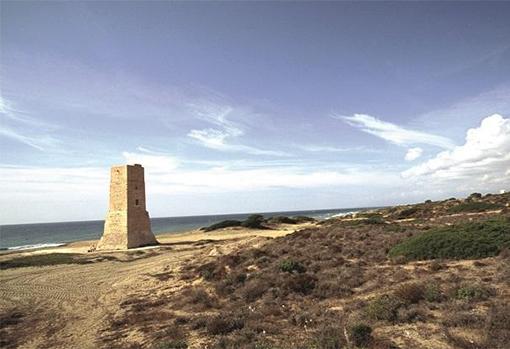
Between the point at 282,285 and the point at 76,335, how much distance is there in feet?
21.6

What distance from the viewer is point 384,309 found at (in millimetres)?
8781

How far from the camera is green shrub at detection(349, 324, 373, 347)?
7.42 meters

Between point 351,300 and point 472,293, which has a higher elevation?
point 472,293

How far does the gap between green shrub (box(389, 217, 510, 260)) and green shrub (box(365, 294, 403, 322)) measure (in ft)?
20.9

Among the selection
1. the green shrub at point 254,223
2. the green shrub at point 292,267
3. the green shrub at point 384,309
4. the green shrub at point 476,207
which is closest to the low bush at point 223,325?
the green shrub at point 384,309

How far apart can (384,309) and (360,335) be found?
1556 mm

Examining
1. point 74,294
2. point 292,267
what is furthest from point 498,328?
point 74,294

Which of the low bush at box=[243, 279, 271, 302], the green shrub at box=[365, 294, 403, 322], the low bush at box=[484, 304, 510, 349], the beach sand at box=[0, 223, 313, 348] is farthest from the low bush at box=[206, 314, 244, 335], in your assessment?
the low bush at box=[484, 304, 510, 349]

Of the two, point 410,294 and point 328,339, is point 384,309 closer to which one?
point 410,294

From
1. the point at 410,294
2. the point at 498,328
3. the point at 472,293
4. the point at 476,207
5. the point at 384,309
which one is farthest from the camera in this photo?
the point at 476,207

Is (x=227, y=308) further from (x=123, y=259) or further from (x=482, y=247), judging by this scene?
(x=123, y=259)

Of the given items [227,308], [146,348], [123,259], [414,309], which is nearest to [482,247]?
[414,309]

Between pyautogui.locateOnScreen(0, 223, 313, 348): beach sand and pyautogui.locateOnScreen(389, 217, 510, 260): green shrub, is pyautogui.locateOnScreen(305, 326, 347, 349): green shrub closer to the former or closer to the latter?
pyautogui.locateOnScreen(0, 223, 313, 348): beach sand

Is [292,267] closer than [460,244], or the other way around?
[460,244]
